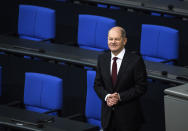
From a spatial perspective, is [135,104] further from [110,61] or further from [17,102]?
[17,102]

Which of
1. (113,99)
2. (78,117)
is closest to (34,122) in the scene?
(78,117)

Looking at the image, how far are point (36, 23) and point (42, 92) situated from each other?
5.83 ft

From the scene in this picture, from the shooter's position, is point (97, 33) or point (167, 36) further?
point (97, 33)

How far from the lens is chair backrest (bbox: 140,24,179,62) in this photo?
5133 mm

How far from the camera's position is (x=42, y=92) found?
4309 mm

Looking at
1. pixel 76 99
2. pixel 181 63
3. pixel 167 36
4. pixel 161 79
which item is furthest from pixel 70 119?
pixel 181 63

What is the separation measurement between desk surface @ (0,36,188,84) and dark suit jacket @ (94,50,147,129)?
937 millimetres

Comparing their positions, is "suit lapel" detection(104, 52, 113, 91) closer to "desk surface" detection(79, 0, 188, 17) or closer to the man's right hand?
the man's right hand

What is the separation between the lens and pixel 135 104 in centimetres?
331

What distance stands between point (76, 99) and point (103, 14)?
183 centimetres

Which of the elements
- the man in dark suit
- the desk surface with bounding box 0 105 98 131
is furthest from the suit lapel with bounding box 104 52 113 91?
the desk surface with bounding box 0 105 98 131

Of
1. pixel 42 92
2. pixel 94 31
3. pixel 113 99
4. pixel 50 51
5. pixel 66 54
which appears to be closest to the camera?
pixel 113 99

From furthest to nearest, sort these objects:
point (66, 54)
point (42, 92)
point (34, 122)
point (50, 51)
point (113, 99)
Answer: point (50, 51), point (66, 54), point (42, 92), point (34, 122), point (113, 99)

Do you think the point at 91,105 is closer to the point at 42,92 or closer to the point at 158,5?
the point at 42,92
